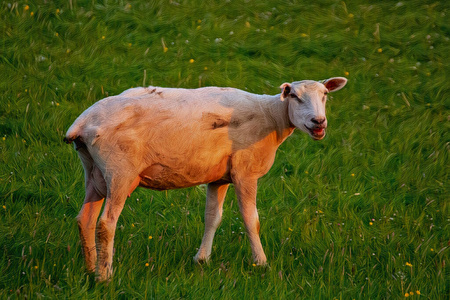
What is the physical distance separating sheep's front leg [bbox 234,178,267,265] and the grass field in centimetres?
19

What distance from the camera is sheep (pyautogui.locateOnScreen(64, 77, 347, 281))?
233 inches

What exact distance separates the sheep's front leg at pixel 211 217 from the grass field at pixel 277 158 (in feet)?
0.44

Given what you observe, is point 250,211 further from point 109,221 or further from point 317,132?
point 109,221

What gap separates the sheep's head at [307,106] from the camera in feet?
19.5

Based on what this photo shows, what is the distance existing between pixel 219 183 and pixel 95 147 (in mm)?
1525

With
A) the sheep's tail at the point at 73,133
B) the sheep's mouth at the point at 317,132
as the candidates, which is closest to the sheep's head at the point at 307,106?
the sheep's mouth at the point at 317,132

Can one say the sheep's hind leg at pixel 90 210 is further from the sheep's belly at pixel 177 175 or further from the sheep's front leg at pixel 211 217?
the sheep's front leg at pixel 211 217

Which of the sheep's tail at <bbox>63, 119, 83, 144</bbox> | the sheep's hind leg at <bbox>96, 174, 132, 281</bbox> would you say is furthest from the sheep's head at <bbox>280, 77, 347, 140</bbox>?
the sheep's tail at <bbox>63, 119, 83, 144</bbox>

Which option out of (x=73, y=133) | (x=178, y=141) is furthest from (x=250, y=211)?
(x=73, y=133)

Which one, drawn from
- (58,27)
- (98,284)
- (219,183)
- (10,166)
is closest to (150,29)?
(58,27)

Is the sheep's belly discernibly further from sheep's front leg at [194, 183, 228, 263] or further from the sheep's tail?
the sheep's tail

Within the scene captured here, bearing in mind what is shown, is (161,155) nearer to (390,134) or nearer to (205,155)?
(205,155)

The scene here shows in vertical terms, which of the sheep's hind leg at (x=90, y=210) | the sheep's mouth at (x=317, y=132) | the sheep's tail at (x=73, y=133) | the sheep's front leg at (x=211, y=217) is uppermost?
the sheep's tail at (x=73, y=133)

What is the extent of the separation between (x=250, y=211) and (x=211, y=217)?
53cm
